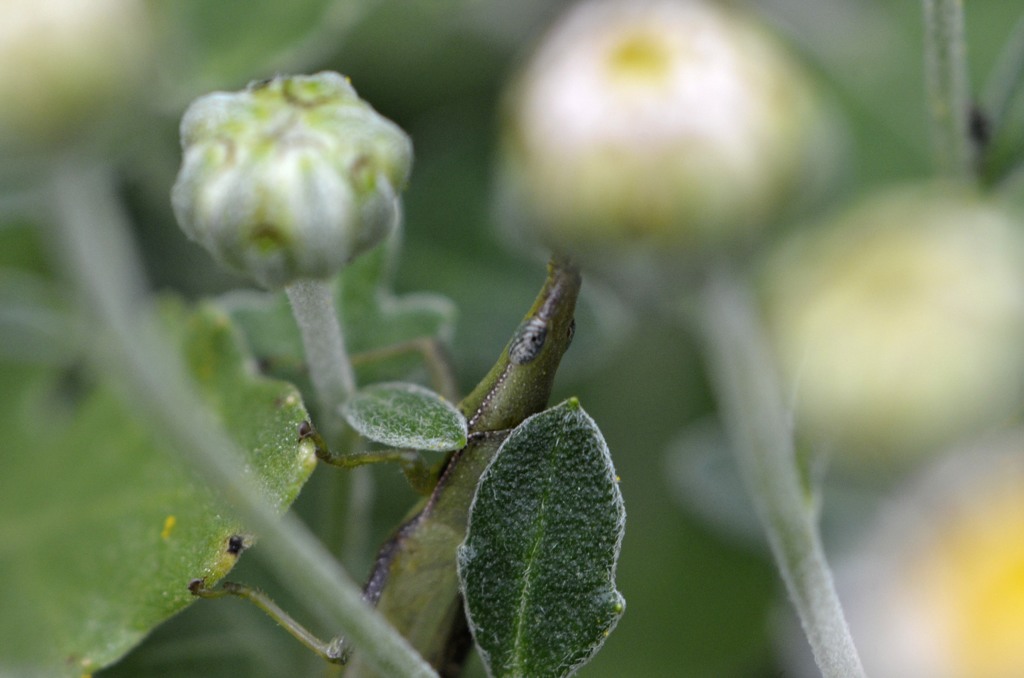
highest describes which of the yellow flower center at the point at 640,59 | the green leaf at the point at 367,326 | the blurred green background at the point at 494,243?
the yellow flower center at the point at 640,59

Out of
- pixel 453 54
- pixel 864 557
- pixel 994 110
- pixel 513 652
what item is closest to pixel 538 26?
pixel 453 54

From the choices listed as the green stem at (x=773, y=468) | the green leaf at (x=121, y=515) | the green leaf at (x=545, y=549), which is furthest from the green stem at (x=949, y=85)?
the green leaf at (x=121, y=515)

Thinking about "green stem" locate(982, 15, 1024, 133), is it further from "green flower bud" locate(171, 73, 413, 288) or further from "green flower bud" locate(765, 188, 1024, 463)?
"green flower bud" locate(171, 73, 413, 288)

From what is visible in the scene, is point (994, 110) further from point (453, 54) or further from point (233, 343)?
point (453, 54)

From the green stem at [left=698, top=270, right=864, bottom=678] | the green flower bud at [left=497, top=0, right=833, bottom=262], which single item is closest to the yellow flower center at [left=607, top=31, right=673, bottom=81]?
the green flower bud at [left=497, top=0, right=833, bottom=262]

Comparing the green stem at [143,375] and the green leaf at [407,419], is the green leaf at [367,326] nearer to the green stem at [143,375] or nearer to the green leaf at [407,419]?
the green leaf at [407,419]

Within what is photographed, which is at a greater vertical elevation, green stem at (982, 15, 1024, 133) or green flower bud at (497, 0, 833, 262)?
green flower bud at (497, 0, 833, 262)

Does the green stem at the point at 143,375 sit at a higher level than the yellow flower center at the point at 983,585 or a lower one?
higher
